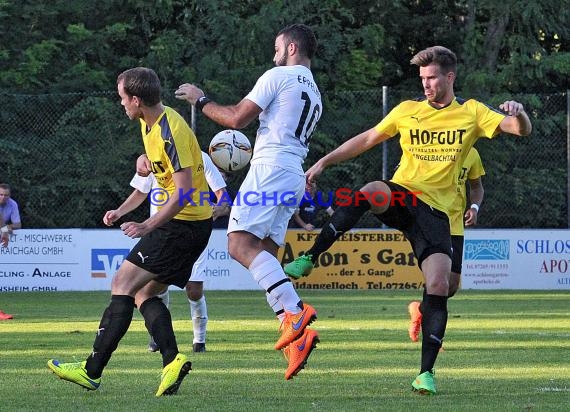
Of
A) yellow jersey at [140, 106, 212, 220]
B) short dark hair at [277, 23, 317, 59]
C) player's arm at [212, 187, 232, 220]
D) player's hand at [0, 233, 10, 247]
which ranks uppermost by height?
short dark hair at [277, 23, 317, 59]

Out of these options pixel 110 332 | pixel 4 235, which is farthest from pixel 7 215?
pixel 110 332

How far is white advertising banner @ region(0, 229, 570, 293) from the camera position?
69.4 feet

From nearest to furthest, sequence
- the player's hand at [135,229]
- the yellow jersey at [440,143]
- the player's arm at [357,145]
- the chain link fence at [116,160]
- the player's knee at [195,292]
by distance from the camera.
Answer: the player's hand at [135,229] < the yellow jersey at [440,143] < the player's arm at [357,145] < the player's knee at [195,292] < the chain link fence at [116,160]

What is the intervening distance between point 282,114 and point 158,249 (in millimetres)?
1186

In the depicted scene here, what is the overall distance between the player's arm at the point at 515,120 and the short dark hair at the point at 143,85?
2.18 meters

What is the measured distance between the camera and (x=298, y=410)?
23.2 ft

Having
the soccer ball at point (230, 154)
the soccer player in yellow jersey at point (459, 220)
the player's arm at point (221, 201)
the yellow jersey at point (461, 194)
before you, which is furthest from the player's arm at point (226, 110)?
the soccer ball at point (230, 154)

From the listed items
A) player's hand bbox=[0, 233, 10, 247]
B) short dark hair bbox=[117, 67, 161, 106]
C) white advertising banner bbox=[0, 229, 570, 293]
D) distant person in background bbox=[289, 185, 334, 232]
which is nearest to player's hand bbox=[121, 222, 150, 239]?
short dark hair bbox=[117, 67, 161, 106]

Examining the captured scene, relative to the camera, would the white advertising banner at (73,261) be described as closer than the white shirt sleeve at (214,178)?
No

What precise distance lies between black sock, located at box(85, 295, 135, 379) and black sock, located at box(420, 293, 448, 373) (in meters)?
1.90

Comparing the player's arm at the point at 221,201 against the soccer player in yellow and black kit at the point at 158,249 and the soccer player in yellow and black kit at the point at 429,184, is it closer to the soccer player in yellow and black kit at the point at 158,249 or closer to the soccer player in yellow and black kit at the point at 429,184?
the soccer player in yellow and black kit at the point at 429,184

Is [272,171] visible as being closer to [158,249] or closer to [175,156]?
[175,156]

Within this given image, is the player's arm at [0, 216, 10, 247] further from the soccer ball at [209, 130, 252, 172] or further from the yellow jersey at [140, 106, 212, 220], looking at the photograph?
the yellow jersey at [140, 106, 212, 220]

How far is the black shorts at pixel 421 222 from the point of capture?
8070 mm
